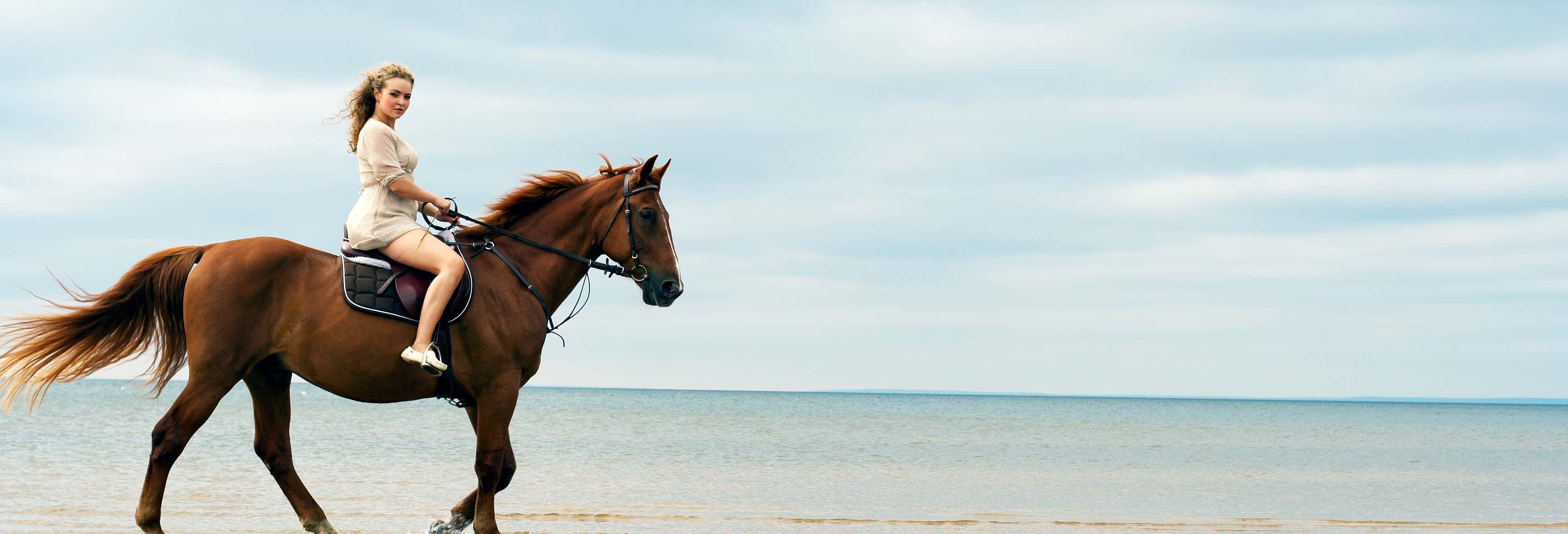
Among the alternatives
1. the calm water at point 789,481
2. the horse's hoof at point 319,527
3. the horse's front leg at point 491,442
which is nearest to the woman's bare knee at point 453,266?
the horse's front leg at point 491,442

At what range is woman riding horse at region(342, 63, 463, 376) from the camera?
529 centimetres

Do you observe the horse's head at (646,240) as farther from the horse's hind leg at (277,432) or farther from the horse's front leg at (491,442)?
the horse's hind leg at (277,432)

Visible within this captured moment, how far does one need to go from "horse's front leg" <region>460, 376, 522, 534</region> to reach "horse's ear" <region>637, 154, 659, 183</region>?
1.26 metres

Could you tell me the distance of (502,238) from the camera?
5922 mm

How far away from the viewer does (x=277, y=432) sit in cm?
585

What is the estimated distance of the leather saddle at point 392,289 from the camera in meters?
5.34

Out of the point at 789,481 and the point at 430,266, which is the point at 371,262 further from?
the point at 789,481

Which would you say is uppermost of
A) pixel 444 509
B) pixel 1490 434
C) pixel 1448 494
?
pixel 1490 434

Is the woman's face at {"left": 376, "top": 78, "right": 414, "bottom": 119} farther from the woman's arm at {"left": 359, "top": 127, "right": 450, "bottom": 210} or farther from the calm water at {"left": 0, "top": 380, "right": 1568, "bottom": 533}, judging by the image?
the calm water at {"left": 0, "top": 380, "right": 1568, "bottom": 533}

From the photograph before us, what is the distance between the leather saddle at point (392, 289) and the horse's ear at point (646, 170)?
1.04 meters

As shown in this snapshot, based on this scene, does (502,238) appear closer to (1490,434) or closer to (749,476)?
(749,476)

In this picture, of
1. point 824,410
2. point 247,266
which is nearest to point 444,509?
point 247,266

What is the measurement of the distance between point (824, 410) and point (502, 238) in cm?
5297

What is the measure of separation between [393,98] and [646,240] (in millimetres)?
1506
